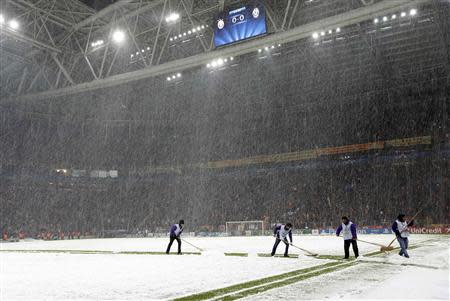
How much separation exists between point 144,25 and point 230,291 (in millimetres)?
20663

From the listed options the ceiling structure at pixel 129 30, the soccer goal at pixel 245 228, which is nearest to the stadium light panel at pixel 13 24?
the ceiling structure at pixel 129 30

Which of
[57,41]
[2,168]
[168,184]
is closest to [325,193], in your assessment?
[168,184]

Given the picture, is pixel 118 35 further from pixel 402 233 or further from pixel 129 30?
pixel 402 233

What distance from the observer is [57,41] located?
87.6ft

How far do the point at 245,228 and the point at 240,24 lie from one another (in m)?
24.5

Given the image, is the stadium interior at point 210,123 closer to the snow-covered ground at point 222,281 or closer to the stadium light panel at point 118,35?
the stadium light panel at point 118,35

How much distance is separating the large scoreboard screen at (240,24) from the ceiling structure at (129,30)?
0.49 meters

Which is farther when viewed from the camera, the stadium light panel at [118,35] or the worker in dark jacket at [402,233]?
the stadium light panel at [118,35]

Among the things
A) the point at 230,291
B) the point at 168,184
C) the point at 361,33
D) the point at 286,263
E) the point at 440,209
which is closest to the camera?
the point at 230,291

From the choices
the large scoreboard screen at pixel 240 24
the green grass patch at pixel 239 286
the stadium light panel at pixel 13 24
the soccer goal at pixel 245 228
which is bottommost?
the green grass patch at pixel 239 286

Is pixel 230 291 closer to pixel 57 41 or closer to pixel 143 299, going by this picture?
pixel 143 299

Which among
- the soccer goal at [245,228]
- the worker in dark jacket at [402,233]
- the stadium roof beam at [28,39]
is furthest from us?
the soccer goal at [245,228]

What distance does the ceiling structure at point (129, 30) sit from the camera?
19312 mm

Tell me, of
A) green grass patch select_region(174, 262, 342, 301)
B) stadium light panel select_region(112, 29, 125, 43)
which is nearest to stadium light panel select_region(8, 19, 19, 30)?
stadium light panel select_region(112, 29, 125, 43)
